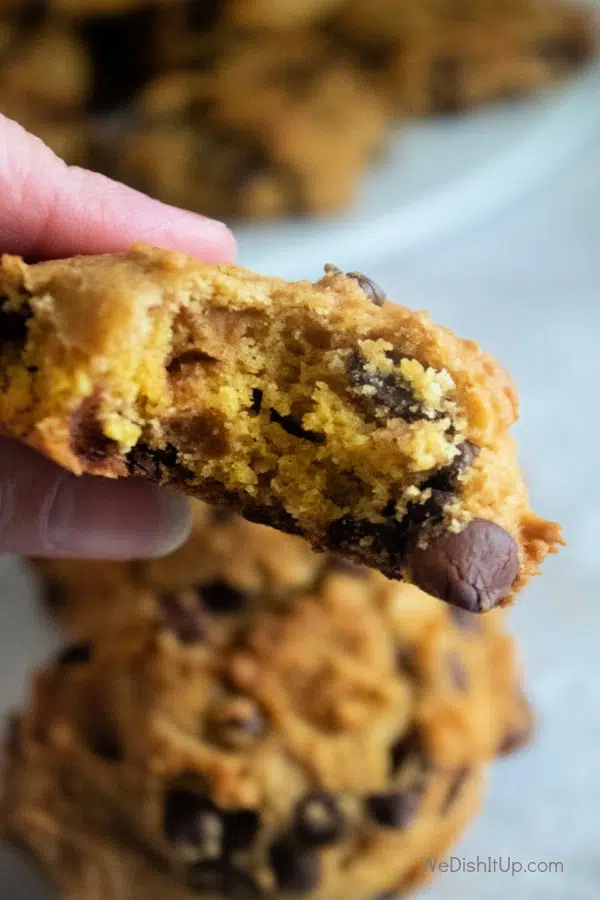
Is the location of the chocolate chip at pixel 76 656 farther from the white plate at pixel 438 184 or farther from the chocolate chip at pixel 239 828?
the white plate at pixel 438 184

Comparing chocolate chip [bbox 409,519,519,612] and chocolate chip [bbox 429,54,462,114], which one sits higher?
chocolate chip [bbox 429,54,462,114]

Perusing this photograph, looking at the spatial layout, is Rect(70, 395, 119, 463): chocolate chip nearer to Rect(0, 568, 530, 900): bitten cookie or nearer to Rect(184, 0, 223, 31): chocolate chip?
Rect(0, 568, 530, 900): bitten cookie

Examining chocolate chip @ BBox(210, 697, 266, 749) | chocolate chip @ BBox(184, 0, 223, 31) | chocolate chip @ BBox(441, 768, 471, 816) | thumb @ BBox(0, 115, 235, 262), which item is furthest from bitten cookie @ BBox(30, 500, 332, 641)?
chocolate chip @ BBox(184, 0, 223, 31)

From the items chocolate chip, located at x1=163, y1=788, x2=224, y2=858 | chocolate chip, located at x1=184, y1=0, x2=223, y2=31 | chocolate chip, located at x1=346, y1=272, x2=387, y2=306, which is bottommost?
chocolate chip, located at x1=163, y1=788, x2=224, y2=858

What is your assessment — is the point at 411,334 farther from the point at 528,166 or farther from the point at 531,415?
the point at 528,166

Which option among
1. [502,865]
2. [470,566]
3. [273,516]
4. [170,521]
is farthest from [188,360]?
[502,865]

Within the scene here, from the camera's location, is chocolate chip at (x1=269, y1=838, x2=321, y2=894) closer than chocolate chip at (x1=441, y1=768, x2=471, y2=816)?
Yes
